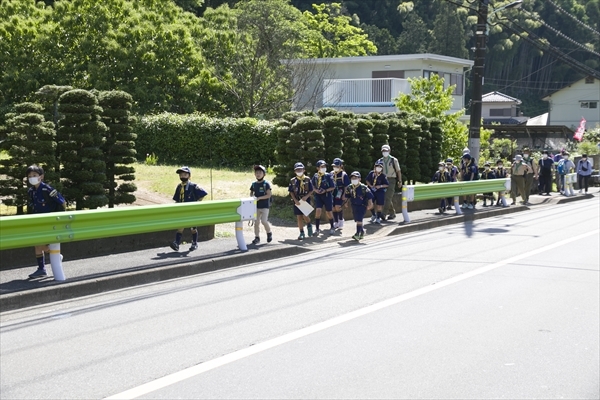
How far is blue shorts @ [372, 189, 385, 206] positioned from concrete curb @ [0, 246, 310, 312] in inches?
196

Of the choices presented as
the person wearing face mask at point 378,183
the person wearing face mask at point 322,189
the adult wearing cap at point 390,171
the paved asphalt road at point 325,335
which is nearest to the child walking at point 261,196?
the paved asphalt road at point 325,335

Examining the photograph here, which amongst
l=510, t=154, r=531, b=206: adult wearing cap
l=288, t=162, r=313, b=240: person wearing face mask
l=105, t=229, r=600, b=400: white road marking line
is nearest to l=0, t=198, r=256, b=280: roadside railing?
l=288, t=162, r=313, b=240: person wearing face mask

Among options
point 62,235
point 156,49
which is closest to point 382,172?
point 62,235

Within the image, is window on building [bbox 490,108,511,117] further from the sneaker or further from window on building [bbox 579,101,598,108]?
the sneaker

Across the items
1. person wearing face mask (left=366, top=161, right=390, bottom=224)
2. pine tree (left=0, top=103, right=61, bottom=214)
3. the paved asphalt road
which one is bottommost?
the paved asphalt road

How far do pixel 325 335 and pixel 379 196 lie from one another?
10.6 metres

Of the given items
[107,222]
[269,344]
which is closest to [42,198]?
[107,222]

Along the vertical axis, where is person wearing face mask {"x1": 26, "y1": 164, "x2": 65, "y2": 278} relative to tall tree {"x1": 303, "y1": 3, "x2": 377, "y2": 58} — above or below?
below

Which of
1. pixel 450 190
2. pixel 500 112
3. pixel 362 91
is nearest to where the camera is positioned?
pixel 450 190

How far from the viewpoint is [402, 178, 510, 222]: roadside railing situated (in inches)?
779

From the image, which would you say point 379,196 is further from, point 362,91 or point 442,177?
point 362,91

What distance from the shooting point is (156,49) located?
3388 cm

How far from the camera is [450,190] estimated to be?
21812mm

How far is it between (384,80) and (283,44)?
5.41 m
